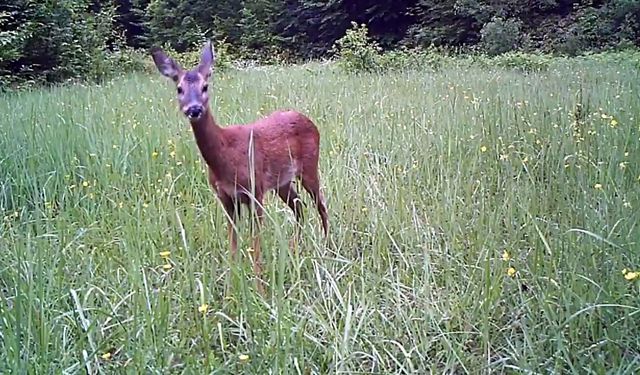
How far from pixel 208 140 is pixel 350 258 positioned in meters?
0.87

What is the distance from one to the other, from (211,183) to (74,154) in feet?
4.39

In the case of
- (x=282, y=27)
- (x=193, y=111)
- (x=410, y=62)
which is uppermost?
(x=193, y=111)

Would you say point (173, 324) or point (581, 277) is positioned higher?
point (581, 277)

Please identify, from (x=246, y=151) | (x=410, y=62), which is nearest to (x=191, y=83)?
(x=246, y=151)

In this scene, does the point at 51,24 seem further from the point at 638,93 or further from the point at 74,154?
the point at 638,93

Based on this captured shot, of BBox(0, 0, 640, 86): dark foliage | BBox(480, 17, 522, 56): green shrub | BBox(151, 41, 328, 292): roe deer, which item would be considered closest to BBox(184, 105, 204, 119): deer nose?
BBox(151, 41, 328, 292): roe deer

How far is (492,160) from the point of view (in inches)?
159

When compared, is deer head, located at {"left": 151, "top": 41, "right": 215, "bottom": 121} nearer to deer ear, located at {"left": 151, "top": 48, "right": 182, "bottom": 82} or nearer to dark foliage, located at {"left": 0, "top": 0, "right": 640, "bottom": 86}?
deer ear, located at {"left": 151, "top": 48, "right": 182, "bottom": 82}

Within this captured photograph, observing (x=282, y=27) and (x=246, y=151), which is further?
(x=282, y=27)

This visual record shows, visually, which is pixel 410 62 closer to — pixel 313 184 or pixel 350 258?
pixel 313 184

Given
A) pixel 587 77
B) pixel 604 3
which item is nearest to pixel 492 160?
pixel 587 77

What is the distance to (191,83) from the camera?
3.19 metres

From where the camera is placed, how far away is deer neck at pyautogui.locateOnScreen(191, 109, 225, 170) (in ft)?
10.7

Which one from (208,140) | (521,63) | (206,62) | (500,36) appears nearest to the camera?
(208,140)
